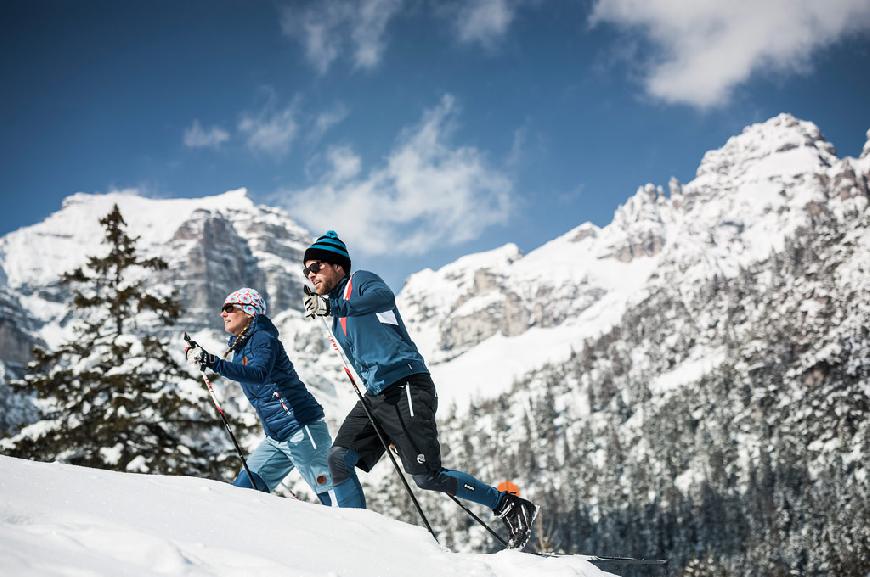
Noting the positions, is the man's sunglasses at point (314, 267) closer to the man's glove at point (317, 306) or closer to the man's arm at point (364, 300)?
the man's arm at point (364, 300)

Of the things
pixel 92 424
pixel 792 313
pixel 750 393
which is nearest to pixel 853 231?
pixel 792 313

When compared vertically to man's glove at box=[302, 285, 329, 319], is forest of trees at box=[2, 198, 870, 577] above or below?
above

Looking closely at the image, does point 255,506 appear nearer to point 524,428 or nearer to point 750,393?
point 750,393

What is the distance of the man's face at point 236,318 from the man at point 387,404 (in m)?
1.16

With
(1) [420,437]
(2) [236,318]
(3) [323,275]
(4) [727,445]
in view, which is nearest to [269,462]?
(2) [236,318]

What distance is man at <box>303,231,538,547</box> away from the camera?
5320mm

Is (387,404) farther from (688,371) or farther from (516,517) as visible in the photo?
(688,371)

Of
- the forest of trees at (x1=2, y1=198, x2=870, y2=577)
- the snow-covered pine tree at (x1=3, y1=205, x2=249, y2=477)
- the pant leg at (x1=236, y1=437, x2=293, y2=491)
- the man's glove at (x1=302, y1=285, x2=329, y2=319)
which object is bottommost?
the pant leg at (x1=236, y1=437, x2=293, y2=491)

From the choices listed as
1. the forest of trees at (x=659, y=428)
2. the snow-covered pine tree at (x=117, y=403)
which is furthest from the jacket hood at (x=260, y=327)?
the snow-covered pine tree at (x=117, y=403)

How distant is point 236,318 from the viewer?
6.41 metres

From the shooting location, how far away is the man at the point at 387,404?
5.32 m

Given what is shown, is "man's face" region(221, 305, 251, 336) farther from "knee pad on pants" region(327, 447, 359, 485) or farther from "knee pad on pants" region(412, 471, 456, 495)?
→ "knee pad on pants" region(412, 471, 456, 495)

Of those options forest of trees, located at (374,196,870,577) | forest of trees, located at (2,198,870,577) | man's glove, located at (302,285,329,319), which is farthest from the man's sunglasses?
forest of trees, located at (374,196,870,577)

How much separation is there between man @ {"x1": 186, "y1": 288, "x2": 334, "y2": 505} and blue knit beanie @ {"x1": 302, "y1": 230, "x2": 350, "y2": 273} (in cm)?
108
